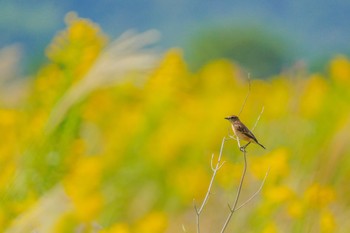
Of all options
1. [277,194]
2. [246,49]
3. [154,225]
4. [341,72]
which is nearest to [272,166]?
[277,194]

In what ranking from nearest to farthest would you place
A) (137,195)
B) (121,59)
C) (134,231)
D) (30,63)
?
(121,59) → (134,231) → (137,195) → (30,63)

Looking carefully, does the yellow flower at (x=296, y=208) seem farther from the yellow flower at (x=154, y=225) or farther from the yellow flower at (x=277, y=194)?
the yellow flower at (x=154, y=225)

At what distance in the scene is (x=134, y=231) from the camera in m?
2.62

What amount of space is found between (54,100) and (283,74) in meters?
1.10

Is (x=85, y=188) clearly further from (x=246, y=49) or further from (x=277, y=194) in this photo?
(x=246, y=49)

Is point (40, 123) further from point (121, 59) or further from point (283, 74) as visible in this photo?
point (283, 74)

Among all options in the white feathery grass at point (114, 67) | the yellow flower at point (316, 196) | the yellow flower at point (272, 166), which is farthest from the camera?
the yellow flower at point (272, 166)

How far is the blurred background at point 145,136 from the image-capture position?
2285mm

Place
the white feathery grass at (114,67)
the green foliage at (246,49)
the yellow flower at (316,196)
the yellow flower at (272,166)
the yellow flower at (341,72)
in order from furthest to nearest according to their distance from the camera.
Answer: the green foliage at (246,49)
the yellow flower at (341,72)
the yellow flower at (272,166)
the yellow flower at (316,196)
the white feathery grass at (114,67)

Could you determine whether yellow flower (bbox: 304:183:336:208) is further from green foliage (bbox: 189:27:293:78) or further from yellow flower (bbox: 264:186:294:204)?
green foliage (bbox: 189:27:293:78)

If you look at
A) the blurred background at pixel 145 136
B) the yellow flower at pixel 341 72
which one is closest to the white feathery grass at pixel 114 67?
the blurred background at pixel 145 136

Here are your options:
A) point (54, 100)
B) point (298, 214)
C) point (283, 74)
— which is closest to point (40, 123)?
point (54, 100)

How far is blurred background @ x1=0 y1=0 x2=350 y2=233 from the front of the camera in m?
2.29

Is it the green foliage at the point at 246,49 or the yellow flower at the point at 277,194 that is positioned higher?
the green foliage at the point at 246,49
